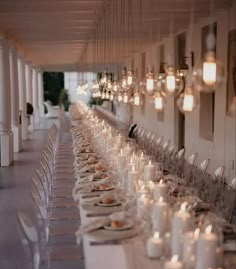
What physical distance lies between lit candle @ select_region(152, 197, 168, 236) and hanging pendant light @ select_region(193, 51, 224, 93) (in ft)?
2.77

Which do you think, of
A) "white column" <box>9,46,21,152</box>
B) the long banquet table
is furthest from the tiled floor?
the long banquet table

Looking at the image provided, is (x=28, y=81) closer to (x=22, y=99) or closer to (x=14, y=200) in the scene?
(x=22, y=99)

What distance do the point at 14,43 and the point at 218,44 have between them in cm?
664

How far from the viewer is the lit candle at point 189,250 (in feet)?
9.66

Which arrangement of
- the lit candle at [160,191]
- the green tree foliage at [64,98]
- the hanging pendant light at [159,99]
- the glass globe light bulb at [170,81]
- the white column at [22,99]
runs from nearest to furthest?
the lit candle at [160,191]
the glass globe light bulb at [170,81]
the hanging pendant light at [159,99]
the white column at [22,99]
the green tree foliage at [64,98]

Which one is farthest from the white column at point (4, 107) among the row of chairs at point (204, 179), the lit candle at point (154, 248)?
the lit candle at point (154, 248)

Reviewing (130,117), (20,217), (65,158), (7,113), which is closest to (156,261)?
(20,217)

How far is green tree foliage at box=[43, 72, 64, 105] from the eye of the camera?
37.6 meters

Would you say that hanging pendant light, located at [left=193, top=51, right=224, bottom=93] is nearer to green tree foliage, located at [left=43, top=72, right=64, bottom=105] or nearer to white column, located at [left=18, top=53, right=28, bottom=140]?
white column, located at [left=18, top=53, right=28, bottom=140]

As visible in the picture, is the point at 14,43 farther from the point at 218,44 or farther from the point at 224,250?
the point at 224,250

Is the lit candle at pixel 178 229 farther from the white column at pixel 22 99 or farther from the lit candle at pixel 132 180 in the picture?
the white column at pixel 22 99

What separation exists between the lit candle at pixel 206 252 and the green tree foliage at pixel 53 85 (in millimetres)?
34939

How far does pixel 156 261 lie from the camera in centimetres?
322

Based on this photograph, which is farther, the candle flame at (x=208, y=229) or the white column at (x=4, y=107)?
the white column at (x=4, y=107)
